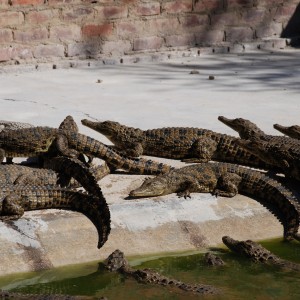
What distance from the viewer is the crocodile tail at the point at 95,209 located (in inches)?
280

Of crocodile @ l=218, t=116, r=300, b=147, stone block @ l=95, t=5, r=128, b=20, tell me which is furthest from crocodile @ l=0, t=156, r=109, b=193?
stone block @ l=95, t=5, r=128, b=20

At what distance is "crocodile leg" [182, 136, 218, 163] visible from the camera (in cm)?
915

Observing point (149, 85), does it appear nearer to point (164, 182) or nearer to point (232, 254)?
point (164, 182)

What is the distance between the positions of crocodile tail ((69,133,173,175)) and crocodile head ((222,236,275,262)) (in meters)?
1.52

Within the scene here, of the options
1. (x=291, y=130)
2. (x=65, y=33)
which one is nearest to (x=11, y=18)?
(x=65, y=33)

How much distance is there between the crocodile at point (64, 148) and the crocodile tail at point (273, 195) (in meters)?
0.77

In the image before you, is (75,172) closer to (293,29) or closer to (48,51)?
(48,51)

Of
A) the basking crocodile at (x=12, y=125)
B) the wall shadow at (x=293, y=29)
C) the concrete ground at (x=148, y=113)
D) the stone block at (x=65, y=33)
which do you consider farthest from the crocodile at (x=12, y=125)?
the wall shadow at (x=293, y=29)

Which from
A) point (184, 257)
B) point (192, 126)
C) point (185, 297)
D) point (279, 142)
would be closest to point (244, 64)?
point (192, 126)

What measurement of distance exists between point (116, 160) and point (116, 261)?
6.40ft

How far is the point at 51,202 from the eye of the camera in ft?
24.5

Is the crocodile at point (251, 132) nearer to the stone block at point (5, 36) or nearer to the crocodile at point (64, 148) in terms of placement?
the crocodile at point (64, 148)

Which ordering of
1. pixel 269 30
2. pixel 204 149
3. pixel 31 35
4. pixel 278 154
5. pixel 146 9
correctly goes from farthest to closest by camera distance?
pixel 269 30 → pixel 146 9 → pixel 31 35 → pixel 204 149 → pixel 278 154

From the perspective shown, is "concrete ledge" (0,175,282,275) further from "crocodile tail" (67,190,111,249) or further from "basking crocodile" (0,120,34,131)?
"basking crocodile" (0,120,34,131)
